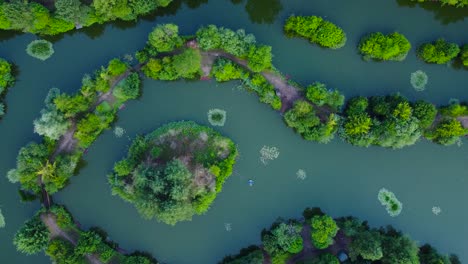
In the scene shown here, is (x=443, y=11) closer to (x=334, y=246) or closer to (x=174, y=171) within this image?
(x=334, y=246)

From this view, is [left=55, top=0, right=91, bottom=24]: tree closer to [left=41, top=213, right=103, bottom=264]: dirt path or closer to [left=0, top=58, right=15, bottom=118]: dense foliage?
[left=0, top=58, right=15, bottom=118]: dense foliage

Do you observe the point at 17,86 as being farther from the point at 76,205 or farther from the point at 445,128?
the point at 445,128

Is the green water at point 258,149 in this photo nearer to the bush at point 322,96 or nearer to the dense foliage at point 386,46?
the dense foliage at point 386,46

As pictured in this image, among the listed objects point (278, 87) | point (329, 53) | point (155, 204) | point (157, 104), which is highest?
point (329, 53)

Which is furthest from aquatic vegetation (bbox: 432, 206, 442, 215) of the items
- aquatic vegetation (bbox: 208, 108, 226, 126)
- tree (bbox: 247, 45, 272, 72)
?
aquatic vegetation (bbox: 208, 108, 226, 126)

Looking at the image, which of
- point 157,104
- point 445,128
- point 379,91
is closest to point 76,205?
point 157,104

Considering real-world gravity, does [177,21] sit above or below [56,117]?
above
